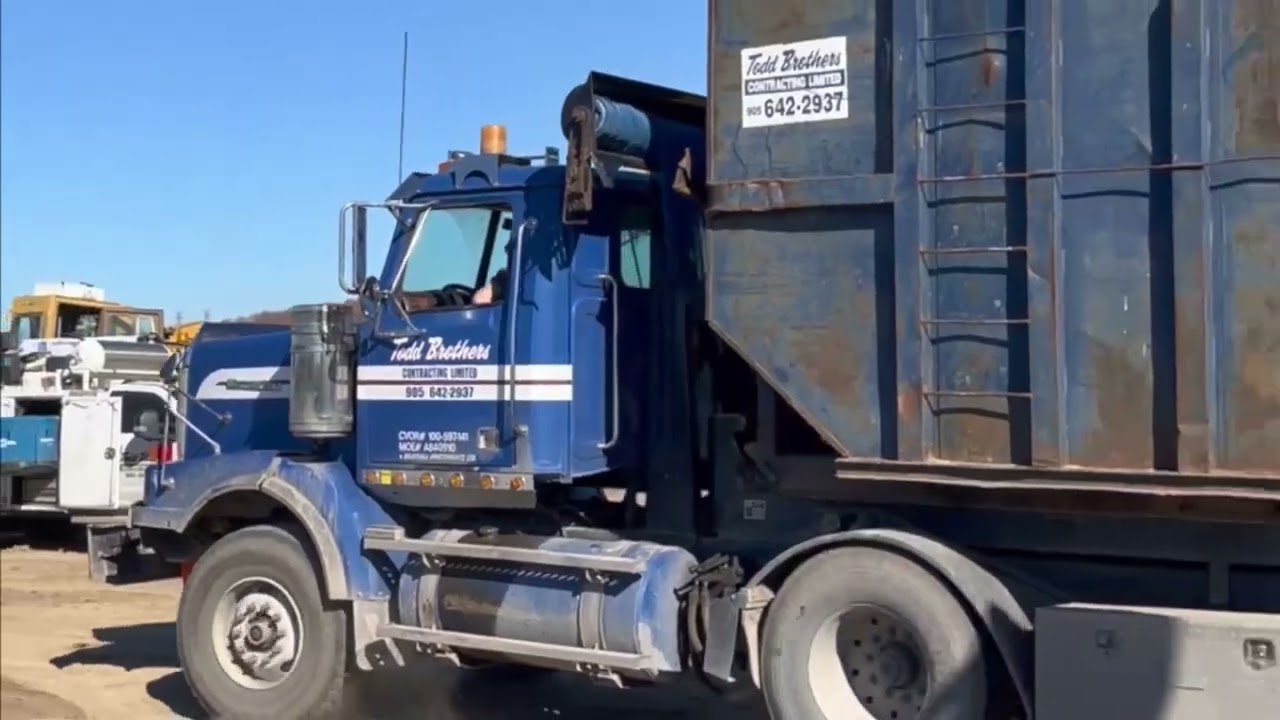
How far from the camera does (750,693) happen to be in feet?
26.5

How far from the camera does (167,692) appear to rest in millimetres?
9039

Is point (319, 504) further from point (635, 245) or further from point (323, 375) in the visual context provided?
point (635, 245)

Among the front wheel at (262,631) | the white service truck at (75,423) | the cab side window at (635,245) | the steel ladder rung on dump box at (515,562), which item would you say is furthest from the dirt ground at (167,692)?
the white service truck at (75,423)

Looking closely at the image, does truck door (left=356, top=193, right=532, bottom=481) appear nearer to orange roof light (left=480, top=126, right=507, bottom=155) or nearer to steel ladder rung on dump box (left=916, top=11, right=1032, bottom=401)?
orange roof light (left=480, top=126, right=507, bottom=155)

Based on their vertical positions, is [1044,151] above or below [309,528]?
above

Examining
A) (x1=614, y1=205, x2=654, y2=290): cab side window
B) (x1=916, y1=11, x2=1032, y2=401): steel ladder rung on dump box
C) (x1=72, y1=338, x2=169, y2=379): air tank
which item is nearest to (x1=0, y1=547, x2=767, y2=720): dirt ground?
(x1=614, y1=205, x2=654, y2=290): cab side window

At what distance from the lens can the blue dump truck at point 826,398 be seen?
209 inches

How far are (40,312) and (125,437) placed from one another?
5785 millimetres

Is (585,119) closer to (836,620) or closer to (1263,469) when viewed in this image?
(836,620)

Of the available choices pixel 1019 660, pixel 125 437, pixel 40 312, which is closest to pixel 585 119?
pixel 1019 660

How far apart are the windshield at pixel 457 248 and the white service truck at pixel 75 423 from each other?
7355 mm

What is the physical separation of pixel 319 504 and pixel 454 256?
1467mm

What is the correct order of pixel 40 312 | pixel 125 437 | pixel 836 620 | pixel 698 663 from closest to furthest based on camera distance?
pixel 836 620 < pixel 698 663 < pixel 125 437 < pixel 40 312

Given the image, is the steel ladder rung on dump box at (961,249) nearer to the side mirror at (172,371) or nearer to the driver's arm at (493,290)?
the driver's arm at (493,290)
